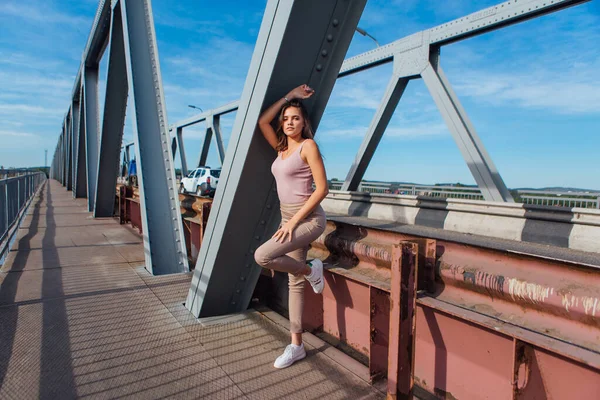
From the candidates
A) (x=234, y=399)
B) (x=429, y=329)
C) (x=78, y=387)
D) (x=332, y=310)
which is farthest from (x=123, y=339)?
(x=429, y=329)

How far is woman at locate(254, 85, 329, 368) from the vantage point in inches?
96.9

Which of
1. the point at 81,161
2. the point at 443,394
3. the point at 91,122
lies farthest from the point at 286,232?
the point at 81,161

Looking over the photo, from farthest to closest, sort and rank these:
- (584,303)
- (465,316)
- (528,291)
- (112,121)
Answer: (112,121)
(465,316)
(528,291)
(584,303)

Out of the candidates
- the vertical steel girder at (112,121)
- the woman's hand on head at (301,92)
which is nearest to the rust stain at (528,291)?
the woman's hand on head at (301,92)

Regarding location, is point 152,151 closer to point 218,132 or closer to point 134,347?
point 134,347

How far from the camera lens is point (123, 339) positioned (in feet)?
9.77

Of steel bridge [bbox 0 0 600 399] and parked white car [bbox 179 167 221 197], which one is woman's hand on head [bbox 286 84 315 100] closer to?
steel bridge [bbox 0 0 600 399]

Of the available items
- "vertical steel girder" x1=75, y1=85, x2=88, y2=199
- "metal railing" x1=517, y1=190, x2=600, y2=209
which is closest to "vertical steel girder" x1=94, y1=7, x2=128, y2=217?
"vertical steel girder" x1=75, y1=85, x2=88, y2=199

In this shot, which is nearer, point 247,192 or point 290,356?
point 290,356

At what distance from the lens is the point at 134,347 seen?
2.85 meters

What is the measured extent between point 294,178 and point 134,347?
1.70 meters

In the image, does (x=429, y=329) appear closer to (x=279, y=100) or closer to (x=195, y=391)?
(x=195, y=391)

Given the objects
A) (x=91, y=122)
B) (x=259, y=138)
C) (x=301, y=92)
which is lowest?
(x=259, y=138)

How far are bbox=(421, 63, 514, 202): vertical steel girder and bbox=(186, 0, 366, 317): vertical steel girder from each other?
6.11 m
